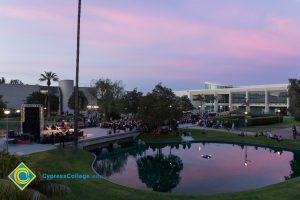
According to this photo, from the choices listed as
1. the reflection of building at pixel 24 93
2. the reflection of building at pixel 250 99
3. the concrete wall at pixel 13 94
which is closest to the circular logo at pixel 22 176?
the reflection of building at pixel 24 93

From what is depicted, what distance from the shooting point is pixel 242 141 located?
162 feet

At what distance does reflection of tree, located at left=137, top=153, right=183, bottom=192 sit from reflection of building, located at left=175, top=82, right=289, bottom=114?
265 feet

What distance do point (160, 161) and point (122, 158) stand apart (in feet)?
15.4

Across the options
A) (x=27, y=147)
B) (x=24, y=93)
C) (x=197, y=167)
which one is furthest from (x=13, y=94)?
(x=197, y=167)

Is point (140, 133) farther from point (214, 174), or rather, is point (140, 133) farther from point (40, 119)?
point (214, 174)

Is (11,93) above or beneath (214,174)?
above

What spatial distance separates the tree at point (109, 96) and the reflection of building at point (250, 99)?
4373cm

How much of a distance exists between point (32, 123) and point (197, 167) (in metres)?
19.3

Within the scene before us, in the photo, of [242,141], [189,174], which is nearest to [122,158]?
[189,174]

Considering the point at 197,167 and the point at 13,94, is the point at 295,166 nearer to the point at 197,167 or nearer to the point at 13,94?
the point at 197,167

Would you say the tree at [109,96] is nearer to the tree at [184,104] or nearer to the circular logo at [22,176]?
the tree at [184,104]

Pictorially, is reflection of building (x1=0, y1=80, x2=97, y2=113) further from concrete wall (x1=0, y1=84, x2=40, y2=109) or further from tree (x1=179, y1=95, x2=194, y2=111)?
tree (x1=179, y1=95, x2=194, y2=111)

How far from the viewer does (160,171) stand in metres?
33.5

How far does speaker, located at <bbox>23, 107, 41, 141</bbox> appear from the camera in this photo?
37375 mm
